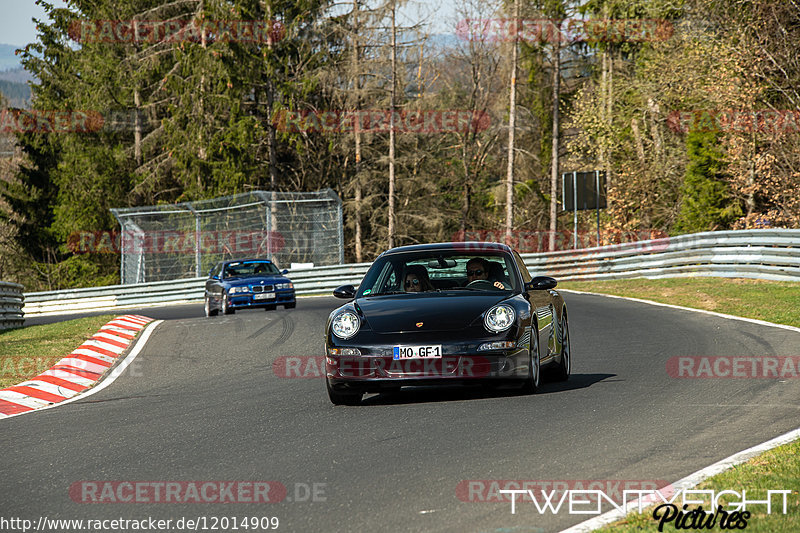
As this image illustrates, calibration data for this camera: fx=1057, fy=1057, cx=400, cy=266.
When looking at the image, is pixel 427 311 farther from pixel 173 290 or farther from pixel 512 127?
pixel 512 127

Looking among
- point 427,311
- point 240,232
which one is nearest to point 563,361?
point 427,311

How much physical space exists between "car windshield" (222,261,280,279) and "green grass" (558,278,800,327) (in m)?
8.07

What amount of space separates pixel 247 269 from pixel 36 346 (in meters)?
8.72

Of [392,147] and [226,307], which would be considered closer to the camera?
[226,307]

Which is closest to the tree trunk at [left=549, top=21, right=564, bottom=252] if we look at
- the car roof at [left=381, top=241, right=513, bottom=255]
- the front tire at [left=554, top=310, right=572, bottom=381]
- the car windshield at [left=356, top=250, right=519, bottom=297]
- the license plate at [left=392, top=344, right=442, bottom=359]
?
the front tire at [left=554, top=310, right=572, bottom=381]

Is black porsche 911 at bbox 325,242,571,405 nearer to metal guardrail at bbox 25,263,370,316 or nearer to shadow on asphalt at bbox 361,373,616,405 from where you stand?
shadow on asphalt at bbox 361,373,616,405

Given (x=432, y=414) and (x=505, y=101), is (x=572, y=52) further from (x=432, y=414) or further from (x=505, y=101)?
(x=432, y=414)

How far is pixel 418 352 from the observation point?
334 inches

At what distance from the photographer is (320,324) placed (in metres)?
18.4

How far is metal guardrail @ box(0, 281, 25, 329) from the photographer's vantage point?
23266 mm

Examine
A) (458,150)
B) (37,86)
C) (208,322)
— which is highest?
(37,86)

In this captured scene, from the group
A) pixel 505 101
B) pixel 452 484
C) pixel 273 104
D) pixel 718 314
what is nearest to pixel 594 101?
pixel 505 101

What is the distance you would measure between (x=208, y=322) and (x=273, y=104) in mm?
30757

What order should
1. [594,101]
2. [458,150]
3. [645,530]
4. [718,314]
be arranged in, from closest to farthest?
1. [645,530]
2. [718,314]
3. [594,101]
4. [458,150]
